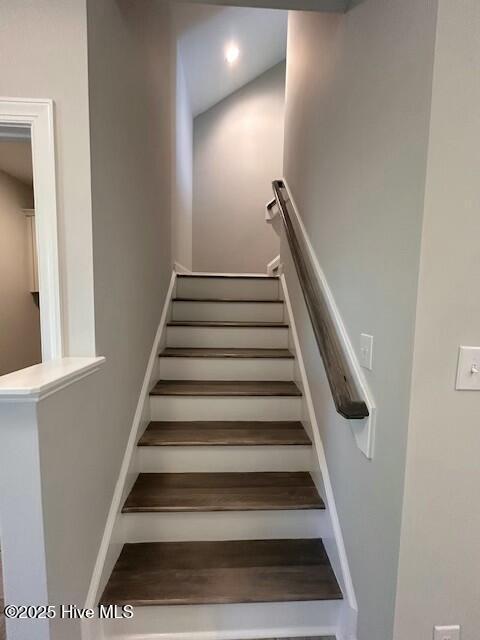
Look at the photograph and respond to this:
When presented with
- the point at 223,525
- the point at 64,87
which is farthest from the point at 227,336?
the point at 64,87

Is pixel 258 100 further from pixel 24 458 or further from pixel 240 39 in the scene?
pixel 24 458

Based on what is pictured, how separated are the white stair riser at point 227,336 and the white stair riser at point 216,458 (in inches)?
35.6

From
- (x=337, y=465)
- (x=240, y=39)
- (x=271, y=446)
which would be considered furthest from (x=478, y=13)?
(x=240, y=39)

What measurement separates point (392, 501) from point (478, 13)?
1.34 metres

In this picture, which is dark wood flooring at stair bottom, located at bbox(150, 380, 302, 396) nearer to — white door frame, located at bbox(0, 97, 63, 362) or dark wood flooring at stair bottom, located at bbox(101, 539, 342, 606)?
dark wood flooring at stair bottom, located at bbox(101, 539, 342, 606)

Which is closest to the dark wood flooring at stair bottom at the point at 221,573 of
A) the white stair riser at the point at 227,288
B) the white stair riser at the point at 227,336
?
the white stair riser at the point at 227,336

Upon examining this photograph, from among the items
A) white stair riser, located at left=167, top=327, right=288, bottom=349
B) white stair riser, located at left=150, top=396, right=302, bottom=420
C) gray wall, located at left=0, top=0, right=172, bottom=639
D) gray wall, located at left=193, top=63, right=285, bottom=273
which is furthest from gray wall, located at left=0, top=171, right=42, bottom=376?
gray wall, located at left=193, top=63, right=285, bottom=273

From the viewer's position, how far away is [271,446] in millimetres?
1811

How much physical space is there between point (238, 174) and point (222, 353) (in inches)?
123

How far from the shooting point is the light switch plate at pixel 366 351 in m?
1.16

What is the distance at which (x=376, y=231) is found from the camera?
1.15 m

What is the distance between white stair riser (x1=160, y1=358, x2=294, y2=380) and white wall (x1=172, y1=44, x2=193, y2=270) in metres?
1.21

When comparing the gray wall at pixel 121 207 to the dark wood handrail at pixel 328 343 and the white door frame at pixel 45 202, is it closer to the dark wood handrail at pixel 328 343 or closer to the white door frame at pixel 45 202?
the white door frame at pixel 45 202

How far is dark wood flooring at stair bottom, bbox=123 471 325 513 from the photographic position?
1.55 m
